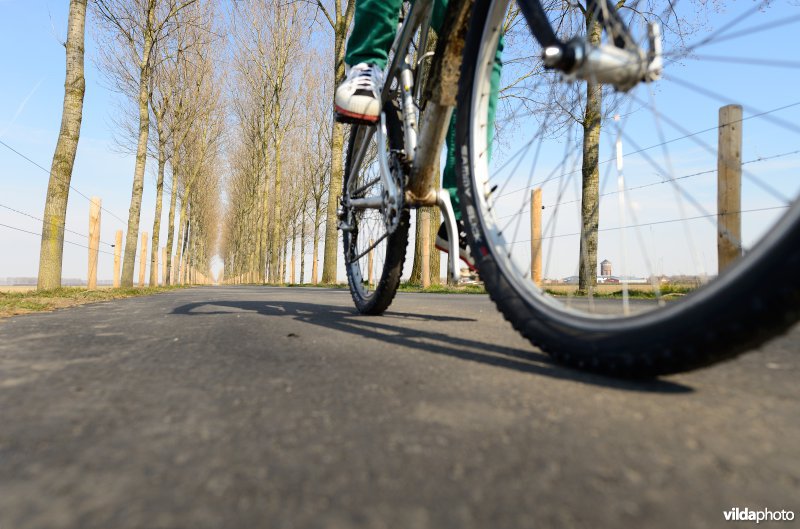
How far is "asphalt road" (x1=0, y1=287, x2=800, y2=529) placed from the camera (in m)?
0.50

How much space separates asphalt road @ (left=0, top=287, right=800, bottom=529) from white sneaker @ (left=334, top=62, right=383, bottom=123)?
1.55 metres

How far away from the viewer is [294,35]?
19500mm

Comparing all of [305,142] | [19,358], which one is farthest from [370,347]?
[305,142]

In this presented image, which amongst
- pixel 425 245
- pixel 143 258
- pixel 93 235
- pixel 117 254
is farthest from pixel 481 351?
pixel 143 258

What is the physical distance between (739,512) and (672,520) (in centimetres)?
9

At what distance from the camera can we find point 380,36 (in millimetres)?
2430

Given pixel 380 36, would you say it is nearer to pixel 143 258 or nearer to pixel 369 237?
pixel 369 237

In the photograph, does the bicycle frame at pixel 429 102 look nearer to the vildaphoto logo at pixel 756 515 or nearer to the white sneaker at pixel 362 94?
the white sneaker at pixel 362 94

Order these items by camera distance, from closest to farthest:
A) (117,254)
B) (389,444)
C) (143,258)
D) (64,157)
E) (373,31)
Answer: (389,444)
(373,31)
(64,157)
(117,254)
(143,258)

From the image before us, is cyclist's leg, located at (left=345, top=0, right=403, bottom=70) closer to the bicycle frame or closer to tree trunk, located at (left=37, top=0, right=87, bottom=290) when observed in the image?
the bicycle frame

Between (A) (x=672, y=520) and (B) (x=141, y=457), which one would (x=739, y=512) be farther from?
(B) (x=141, y=457)

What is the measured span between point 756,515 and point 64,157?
25.9 feet

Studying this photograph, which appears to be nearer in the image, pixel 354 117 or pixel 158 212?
pixel 354 117

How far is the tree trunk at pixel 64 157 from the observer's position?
6297 mm
